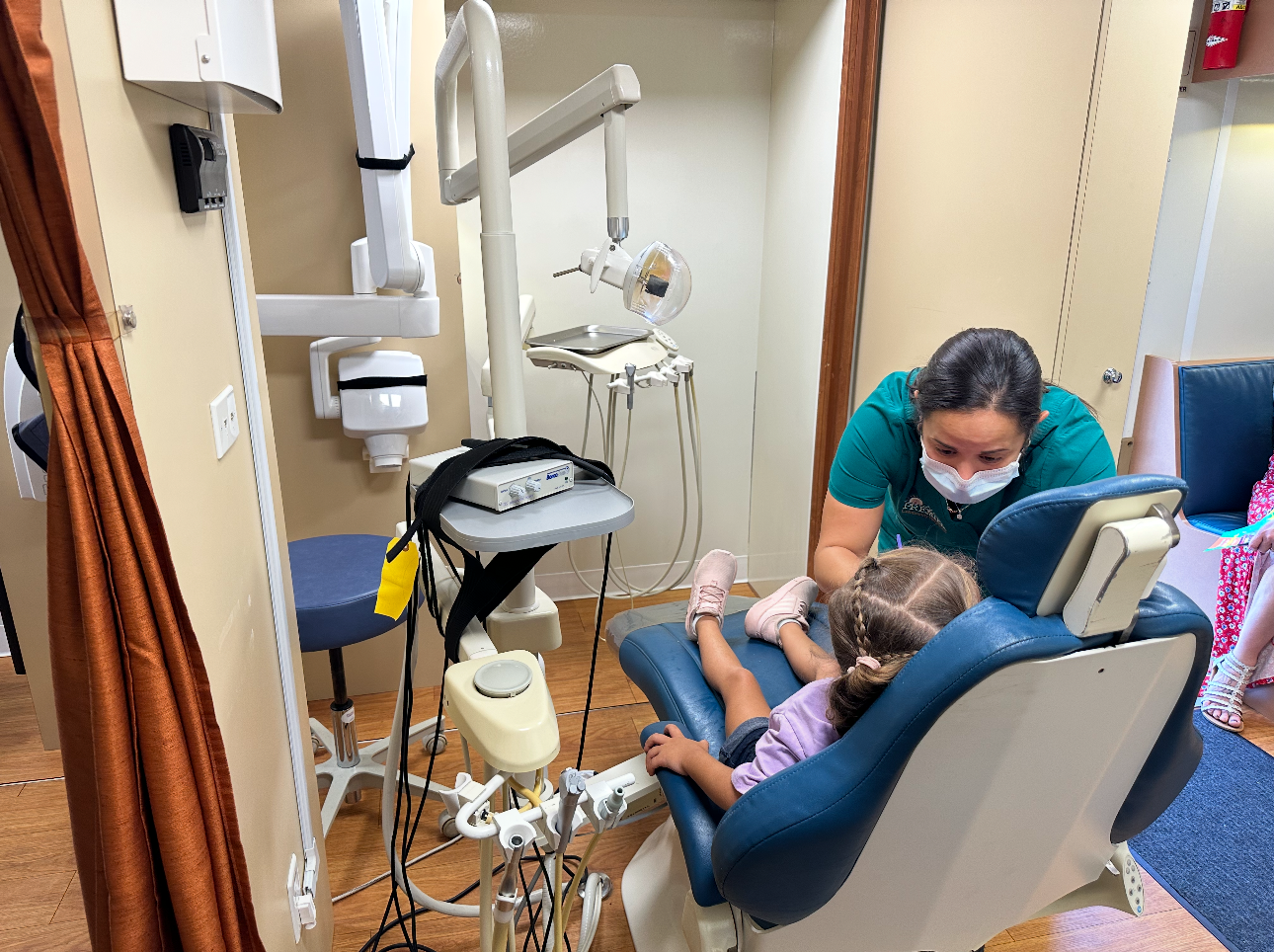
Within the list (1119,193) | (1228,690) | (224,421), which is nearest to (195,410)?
(224,421)

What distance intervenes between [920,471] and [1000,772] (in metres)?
0.83

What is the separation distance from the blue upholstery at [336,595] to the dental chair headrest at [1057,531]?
3.90 feet

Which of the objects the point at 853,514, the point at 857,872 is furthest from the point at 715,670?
the point at 857,872

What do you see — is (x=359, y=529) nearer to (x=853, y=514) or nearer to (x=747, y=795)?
(x=853, y=514)

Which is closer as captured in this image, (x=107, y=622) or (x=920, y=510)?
(x=107, y=622)

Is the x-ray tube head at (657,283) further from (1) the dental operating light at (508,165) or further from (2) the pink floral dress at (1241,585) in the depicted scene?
(2) the pink floral dress at (1241,585)

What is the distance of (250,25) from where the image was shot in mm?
953

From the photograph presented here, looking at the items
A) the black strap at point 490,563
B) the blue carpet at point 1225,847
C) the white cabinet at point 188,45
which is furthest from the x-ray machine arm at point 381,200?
the blue carpet at point 1225,847

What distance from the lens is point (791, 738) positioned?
3.63ft

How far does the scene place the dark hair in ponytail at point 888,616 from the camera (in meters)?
0.99

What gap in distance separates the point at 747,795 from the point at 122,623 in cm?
66

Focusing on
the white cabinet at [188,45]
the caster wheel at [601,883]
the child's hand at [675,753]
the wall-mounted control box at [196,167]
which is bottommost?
the caster wheel at [601,883]

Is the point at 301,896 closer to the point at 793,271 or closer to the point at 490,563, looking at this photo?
the point at 490,563

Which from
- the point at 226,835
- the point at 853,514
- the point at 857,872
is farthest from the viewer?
the point at 853,514
